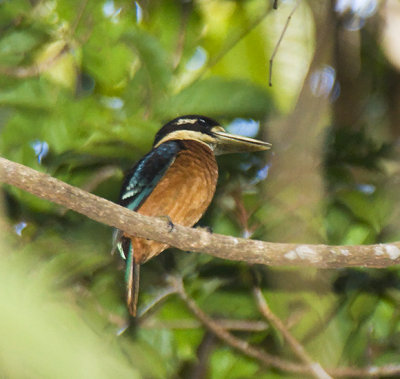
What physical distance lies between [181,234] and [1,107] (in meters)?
1.11

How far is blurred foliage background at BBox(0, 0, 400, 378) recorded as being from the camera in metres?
2.09

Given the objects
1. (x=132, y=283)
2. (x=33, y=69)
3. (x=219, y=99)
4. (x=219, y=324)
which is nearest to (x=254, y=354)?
(x=219, y=324)

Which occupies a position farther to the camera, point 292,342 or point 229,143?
point 292,342

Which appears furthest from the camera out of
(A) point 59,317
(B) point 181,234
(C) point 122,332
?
(C) point 122,332

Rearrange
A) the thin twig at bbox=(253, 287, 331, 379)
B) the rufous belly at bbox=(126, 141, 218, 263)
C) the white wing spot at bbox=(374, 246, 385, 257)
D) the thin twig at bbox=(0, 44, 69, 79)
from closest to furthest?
the white wing spot at bbox=(374, 246, 385, 257), the rufous belly at bbox=(126, 141, 218, 263), the thin twig at bbox=(253, 287, 331, 379), the thin twig at bbox=(0, 44, 69, 79)

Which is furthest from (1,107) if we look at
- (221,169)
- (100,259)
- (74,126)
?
(221,169)

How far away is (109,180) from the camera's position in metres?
2.26

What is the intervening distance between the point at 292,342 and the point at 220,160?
826 mm

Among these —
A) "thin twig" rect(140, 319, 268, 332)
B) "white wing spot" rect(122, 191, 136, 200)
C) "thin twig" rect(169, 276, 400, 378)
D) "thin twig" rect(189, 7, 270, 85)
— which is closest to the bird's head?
"white wing spot" rect(122, 191, 136, 200)

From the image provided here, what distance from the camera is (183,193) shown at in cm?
208

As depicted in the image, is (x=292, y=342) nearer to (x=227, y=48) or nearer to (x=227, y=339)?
(x=227, y=339)

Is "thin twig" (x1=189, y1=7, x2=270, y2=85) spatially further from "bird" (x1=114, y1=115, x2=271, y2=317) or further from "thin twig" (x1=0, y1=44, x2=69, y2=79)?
"thin twig" (x1=0, y1=44, x2=69, y2=79)

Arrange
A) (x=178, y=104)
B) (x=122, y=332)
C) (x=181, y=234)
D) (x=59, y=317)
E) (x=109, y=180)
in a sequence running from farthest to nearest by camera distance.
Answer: (x=122, y=332), (x=109, y=180), (x=178, y=104), (x=181, y=234), (x=59, y=317)

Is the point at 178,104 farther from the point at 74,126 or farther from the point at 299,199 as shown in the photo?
the point at 299,199
